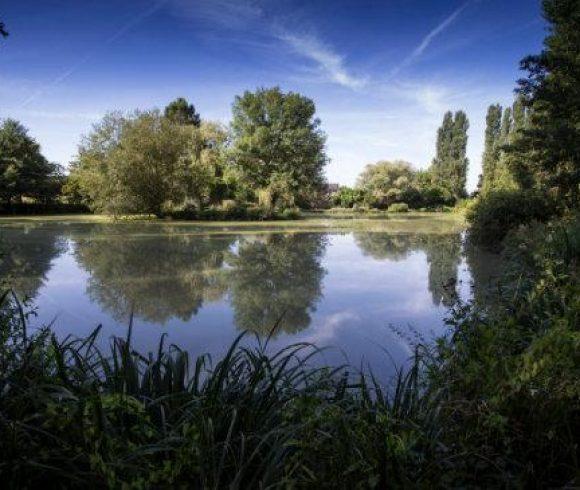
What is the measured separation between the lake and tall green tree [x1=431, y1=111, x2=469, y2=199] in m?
44.4

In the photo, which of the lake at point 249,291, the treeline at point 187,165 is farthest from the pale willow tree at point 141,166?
the lake at point 249,291

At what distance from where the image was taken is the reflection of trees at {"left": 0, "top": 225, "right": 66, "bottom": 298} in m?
7.82

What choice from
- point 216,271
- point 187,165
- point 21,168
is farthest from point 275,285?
point 21,168

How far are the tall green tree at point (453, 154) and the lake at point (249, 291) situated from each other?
44427 millimetres

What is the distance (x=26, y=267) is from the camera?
1008cm

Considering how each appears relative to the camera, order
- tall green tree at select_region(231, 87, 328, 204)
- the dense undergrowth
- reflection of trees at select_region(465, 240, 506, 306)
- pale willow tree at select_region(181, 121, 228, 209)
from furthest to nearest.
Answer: tall green tree at select_region(231, 87, 328, 204) < pale willow tree at select_region(181, 121, 228, 209) < reflection of trees at select_region(465, 240, 506, 306) < the dense undergrowth

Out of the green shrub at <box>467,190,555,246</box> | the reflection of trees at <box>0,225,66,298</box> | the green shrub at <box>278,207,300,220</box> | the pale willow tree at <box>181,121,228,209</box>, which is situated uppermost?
the pale willow tree at <box>181,121,228,209</box>

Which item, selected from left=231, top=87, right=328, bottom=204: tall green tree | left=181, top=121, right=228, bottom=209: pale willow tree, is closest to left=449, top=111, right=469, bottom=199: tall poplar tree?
left=231, top=87, right=328, bottom=204: tall green tree

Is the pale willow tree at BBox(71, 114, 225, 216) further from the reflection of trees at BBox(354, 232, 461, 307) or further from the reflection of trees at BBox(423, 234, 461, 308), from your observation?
the reflection of trees at BBox(423, 234, 461, 308)

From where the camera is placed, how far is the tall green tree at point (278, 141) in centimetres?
3812

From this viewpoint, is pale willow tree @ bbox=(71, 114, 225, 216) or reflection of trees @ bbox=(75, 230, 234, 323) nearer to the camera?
reflection of trees @ bbox=(75, 230, 234, 323)

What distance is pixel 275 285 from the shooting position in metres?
8.52

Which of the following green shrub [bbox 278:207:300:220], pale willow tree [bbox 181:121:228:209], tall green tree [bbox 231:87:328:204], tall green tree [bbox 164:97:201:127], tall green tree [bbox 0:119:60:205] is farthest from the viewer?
tall green tree [bbox 164:97:201:127]

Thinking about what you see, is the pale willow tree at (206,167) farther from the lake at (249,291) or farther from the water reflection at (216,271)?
the lake at (249,291)
